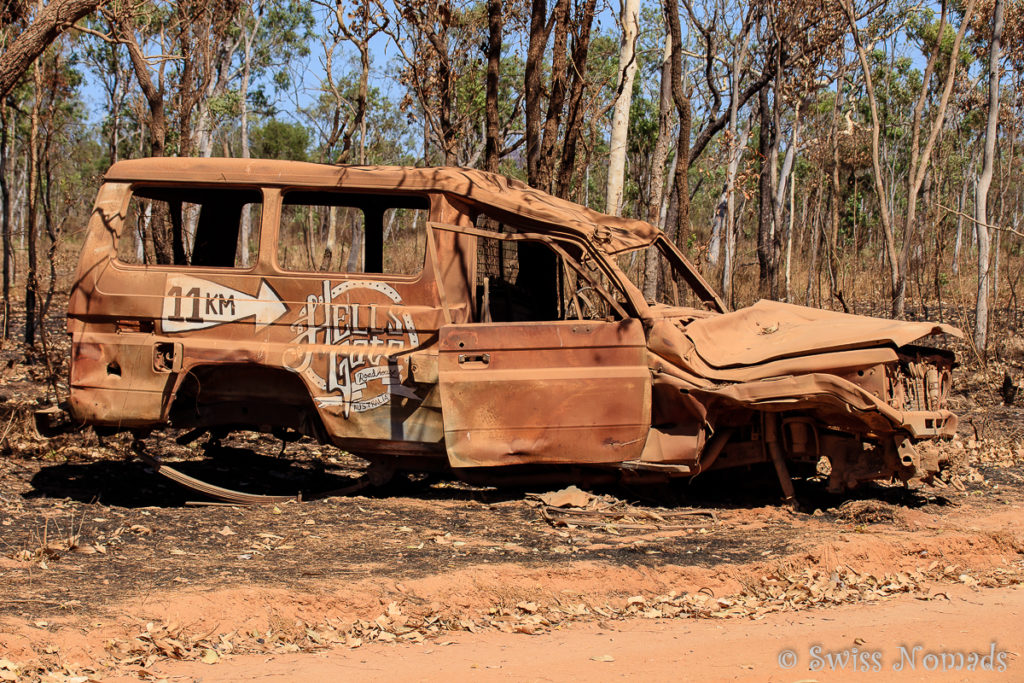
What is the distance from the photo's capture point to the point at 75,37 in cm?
1645

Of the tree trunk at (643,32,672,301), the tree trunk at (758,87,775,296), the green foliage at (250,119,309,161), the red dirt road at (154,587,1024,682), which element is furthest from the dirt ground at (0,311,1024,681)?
the green foliage at (250,119,309,161)

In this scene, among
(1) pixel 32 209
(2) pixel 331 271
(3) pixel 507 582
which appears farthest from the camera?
(1) pixel 32 209

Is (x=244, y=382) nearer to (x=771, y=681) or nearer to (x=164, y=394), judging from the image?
(x=164, y=394)

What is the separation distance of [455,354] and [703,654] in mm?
2700

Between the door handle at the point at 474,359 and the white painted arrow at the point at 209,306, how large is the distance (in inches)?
51.5

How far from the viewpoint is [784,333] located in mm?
6336

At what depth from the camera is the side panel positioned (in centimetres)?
615

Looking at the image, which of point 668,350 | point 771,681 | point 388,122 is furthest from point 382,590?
point 388,122

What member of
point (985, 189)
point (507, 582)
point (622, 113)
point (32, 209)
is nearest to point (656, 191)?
point (622, 113)

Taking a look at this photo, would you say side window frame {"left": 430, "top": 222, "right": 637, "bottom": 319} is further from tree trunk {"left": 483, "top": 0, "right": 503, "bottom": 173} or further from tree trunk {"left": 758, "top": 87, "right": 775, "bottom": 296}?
tree trunk {"left": 758, "top": 87, "right": 775, "bottom": 296}

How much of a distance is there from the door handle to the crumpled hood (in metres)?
1.40

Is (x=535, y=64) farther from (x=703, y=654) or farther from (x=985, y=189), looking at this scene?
(x=703, y=654)

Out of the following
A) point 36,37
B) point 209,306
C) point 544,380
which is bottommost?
point 544,380

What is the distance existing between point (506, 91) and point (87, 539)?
2045 centimetres
